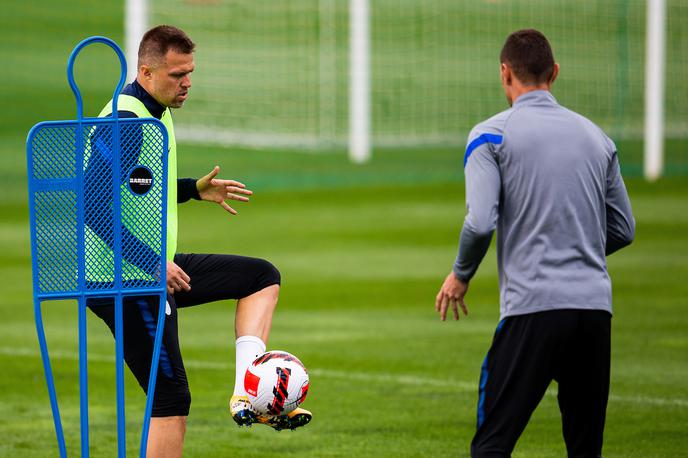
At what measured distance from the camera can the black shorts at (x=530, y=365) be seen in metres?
5.86

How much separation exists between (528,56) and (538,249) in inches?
32.2

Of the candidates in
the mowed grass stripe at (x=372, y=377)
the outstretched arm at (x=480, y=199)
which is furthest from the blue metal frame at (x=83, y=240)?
the mowed grass stripe at (x=372, y=377)

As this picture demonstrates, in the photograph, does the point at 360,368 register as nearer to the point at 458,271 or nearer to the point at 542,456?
the point at 542,456

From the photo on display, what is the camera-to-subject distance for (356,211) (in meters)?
22.8

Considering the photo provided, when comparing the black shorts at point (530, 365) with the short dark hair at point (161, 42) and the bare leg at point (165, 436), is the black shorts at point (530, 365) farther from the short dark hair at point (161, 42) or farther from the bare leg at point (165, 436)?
the short dark hair at point (161, 42)

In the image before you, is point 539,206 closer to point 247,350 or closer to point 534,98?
point 534,98

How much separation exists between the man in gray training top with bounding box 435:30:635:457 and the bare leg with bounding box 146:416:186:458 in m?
1.50

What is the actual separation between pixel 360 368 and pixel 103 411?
7.59 ft

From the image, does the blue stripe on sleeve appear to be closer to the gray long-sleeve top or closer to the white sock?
the gray long-sleeve top

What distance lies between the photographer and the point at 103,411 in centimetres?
1000

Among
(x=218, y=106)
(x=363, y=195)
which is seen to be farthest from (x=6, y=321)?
(x=218, y=106)

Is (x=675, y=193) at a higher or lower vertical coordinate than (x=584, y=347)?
lower

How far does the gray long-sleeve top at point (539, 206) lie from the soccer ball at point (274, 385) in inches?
50.3

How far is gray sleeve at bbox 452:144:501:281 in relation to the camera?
19.1 feet
